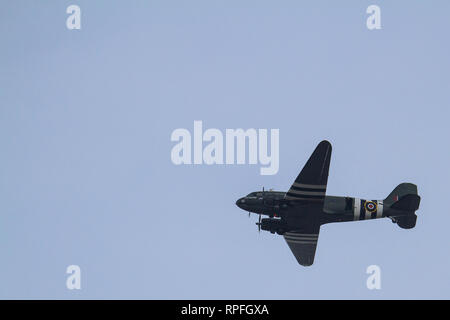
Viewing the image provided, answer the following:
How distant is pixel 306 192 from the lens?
5922 cm

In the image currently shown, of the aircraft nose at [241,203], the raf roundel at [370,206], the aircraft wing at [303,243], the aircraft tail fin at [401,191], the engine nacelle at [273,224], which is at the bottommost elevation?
the aircraft wing at [303,243]

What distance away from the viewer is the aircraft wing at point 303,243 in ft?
204

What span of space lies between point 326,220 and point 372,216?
4035 millimetres

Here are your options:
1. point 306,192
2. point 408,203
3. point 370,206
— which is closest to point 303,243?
point 306,192

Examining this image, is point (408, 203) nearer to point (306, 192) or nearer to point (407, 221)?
point (407, 221)

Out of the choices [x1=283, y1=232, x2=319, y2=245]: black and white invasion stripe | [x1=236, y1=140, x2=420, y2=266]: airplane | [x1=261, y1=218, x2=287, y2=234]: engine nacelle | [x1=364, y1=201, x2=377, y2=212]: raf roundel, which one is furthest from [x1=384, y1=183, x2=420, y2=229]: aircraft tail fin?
[x1=261, y1=218, x2=287, y2=234]: engine nacelle

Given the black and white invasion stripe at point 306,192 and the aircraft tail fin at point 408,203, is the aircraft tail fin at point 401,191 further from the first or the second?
Answer: the black and white invasion stripe at point 306,192

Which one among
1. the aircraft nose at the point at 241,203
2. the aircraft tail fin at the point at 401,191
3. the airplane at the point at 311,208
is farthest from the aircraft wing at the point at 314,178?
the aircraft tail fin at the point at 401,191

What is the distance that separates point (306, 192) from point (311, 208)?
5.31 ft

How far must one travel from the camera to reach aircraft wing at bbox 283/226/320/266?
62.3m

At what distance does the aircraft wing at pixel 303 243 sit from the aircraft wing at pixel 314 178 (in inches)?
158
